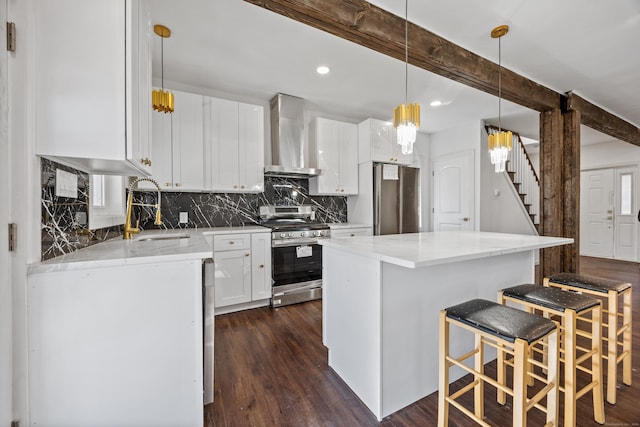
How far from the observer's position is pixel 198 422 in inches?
52.7

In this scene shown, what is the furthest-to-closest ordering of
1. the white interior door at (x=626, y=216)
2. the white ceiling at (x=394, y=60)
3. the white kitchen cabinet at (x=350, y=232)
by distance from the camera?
the white interior door at (x=626, y=216) → the white kitchen cabinet at (x=350, y=232) → the white ceiling at (x=394, y=60)

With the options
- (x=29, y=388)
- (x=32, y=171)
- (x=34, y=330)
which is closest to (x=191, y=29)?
(x=32, y=171)

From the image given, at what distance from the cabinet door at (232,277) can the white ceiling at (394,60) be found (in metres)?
1.92

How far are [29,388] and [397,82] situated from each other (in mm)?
3588

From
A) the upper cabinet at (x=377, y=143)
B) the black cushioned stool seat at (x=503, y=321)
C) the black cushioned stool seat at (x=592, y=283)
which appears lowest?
the black cushioned stool seat at (x=503, y=321)

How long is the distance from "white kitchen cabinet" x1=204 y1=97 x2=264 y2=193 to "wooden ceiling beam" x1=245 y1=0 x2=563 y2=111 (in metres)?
1.62

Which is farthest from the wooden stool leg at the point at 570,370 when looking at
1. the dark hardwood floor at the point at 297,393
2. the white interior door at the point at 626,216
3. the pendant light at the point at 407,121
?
the white interior door at the point at 626,216

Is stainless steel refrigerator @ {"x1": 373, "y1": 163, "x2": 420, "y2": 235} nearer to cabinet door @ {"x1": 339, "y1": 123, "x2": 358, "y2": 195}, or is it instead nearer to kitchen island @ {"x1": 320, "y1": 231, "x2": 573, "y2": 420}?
cabinet door @ {"x1": 339, "y1": 123, "x2": 358, "y2": 195}

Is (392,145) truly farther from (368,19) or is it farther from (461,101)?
(368,19)

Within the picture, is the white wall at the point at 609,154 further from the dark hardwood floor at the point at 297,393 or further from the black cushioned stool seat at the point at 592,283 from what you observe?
the black cushioned stool seat at the point at 592,283

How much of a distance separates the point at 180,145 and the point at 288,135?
4.14 feet

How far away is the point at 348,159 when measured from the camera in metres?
4.02

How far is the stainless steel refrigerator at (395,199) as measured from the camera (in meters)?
3.89

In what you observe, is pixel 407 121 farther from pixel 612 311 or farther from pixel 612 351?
pixel 612 351
